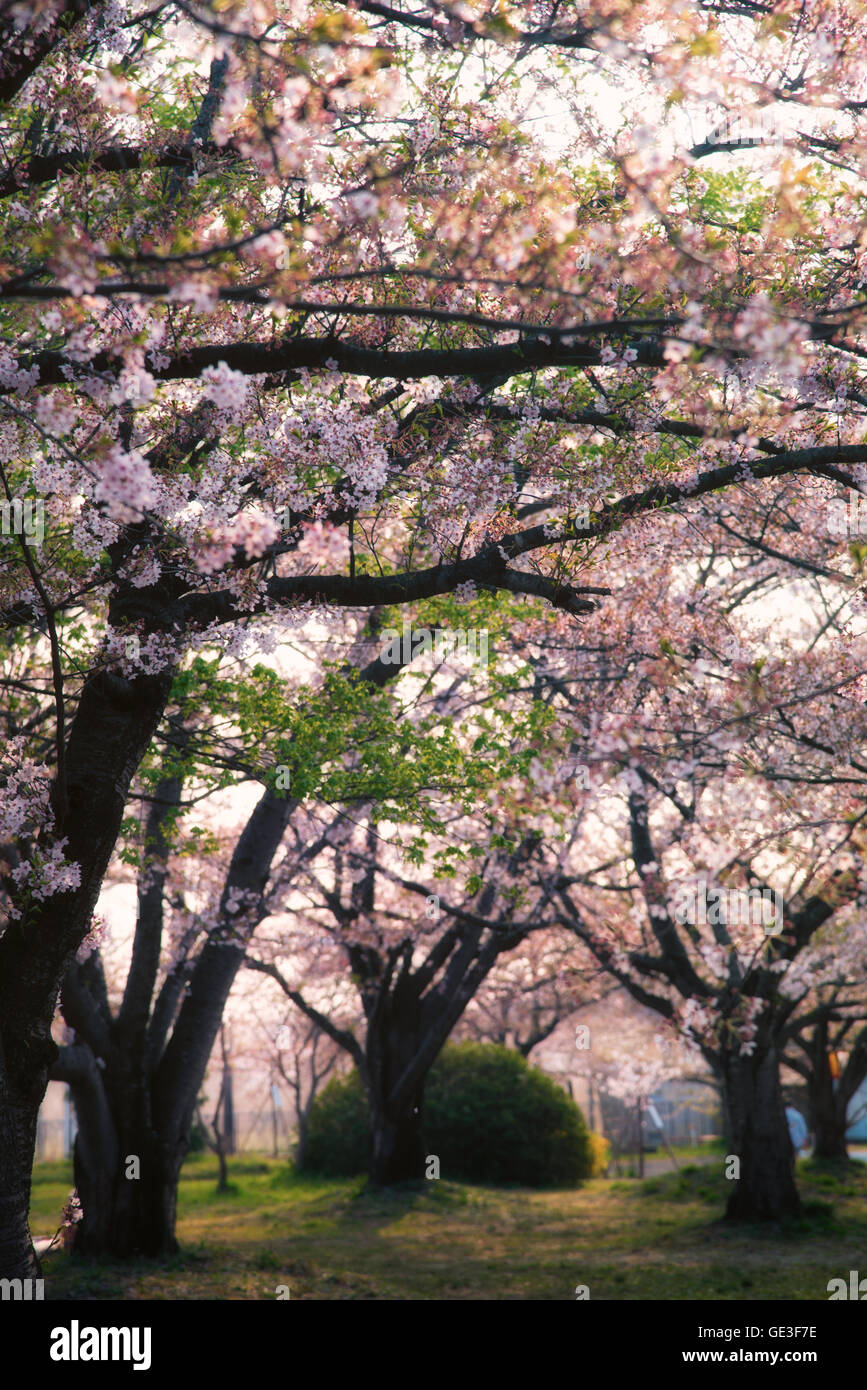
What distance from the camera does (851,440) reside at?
7.12 meters

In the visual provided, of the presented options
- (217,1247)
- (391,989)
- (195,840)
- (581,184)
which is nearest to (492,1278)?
(217,1247)

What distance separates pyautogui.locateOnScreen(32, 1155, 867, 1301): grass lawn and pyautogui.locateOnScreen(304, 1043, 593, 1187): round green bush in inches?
44.5

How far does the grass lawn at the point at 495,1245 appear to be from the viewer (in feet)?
33.0

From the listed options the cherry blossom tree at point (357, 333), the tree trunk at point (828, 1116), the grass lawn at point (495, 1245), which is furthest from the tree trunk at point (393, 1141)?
the cherry blossom tree at point (357, 333)

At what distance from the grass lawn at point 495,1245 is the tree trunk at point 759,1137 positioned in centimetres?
36

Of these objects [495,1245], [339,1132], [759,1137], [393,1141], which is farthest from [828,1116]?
[495,1245]

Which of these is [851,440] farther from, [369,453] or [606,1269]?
[606,1269]

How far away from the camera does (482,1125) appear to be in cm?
2067

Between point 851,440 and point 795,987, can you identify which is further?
point 795,987

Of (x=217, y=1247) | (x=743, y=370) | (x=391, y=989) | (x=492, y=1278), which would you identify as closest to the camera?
(x=743, y=370)

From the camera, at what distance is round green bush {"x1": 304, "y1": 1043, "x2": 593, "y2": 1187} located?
67.6 feet

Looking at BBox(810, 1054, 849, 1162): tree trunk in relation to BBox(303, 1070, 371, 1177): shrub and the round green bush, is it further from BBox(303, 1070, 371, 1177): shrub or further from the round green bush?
BBox(303, 1070, 371, 1177): shrub

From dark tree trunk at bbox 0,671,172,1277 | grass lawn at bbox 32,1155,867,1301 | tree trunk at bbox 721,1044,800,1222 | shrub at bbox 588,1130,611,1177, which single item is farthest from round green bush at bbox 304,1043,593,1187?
dark tree trunk at bbox 0,671,172,1277

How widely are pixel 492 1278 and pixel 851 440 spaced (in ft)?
27.4
